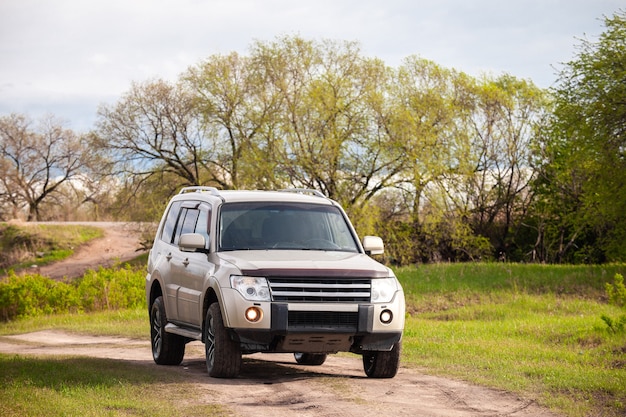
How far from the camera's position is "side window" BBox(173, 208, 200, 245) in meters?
13.1

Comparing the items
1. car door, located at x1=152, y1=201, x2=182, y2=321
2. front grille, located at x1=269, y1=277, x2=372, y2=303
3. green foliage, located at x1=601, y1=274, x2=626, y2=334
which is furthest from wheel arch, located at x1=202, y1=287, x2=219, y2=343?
green foliage, located at x1=601, y1=274, x2=626, y2=334

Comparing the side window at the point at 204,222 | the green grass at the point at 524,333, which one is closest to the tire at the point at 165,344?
the side window at the point at 204,222

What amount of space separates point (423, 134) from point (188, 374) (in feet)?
116

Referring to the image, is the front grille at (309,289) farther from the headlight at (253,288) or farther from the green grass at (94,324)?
the green grass at (94,324)

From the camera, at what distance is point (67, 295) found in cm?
3048

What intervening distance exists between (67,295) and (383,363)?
2051 centimetres

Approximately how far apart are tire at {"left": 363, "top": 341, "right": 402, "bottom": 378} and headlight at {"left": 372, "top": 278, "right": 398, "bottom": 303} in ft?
2.24

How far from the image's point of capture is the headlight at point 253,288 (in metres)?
10.8

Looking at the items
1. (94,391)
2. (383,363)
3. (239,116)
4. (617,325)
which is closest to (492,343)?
(617,325)

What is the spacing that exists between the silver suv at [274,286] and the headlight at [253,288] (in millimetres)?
11

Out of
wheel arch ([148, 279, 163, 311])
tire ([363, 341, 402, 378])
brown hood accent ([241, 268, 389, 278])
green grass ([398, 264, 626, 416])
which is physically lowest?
green grass ([398, 264, 626, 416])

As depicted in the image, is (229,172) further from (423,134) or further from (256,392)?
(256,392)

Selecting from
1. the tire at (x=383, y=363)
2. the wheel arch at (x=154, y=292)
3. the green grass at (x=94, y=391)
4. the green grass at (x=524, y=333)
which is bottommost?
the green grass at (x=524, y=333)

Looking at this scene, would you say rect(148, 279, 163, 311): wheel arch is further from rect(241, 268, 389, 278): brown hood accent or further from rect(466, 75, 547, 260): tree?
rect(466, 75, 547, 260): tree
